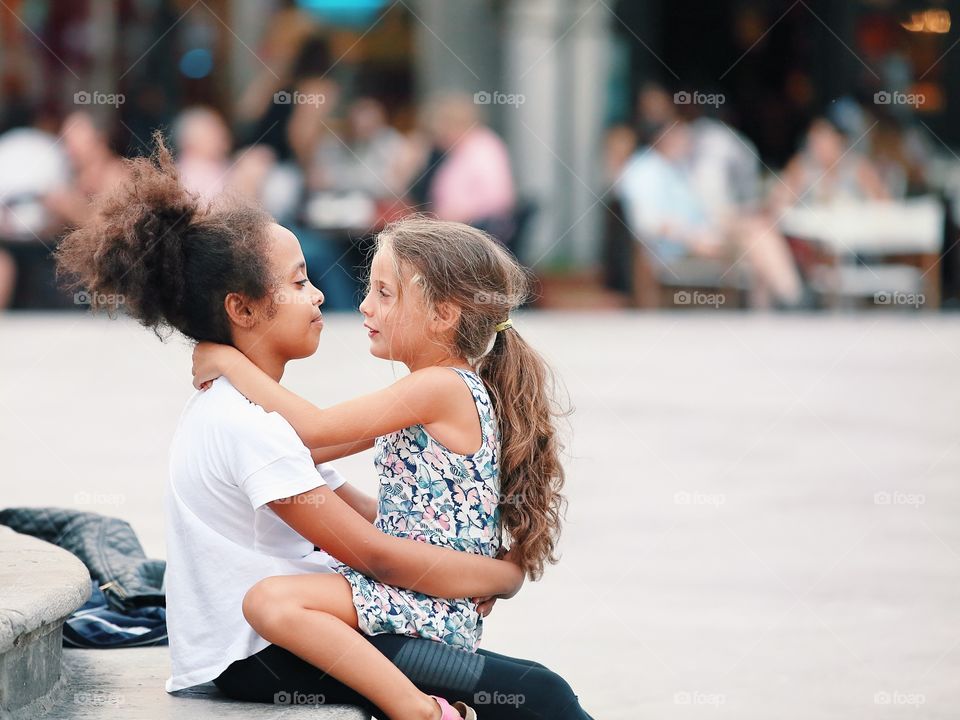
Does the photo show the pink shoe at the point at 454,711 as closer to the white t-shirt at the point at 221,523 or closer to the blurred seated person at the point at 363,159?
the white t-shirt at the point at 221,523

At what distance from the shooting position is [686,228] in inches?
500

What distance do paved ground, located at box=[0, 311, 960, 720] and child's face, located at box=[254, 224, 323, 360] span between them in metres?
0.80

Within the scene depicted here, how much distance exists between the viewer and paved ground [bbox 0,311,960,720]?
4176 mm

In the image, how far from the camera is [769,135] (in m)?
17.1

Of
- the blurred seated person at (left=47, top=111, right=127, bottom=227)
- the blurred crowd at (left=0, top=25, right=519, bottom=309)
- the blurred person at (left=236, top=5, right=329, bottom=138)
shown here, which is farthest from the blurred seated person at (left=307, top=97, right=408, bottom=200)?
the blurred seated person at (left=47, top=111, right=127, bottom=227)

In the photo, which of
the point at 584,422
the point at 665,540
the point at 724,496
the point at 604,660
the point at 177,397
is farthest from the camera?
the point at 177,397

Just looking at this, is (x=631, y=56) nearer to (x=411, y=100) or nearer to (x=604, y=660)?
(x=411, y=100)

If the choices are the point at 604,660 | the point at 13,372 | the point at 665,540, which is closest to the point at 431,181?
the point at 13,372

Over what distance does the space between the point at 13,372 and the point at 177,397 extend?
1584mm

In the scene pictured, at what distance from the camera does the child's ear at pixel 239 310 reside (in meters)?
2.94

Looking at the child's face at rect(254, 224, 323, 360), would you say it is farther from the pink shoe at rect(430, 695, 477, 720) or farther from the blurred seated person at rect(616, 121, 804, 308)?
the blurred seated person at rect(616, 121, 804, 308)

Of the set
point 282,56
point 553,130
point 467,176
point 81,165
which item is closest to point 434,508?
point 467,176

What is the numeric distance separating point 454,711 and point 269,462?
596 mm

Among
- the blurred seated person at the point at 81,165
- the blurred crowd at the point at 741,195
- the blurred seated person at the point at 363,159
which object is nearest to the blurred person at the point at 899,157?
the blurred crowd at the point at 741,195
